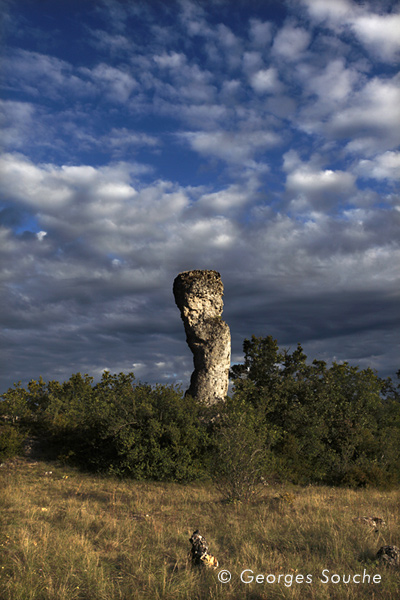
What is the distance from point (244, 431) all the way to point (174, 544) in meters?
5.88

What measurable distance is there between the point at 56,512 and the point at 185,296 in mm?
13586

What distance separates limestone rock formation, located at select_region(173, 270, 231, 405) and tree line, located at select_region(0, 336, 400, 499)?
1.49 meters

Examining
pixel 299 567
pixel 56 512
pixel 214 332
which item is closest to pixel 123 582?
pixel 299 567

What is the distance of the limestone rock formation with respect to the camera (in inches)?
864

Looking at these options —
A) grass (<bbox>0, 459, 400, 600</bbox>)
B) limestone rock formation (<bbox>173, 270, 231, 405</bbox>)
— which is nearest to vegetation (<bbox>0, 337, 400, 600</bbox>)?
grass (<bbox>0, 459, 400, 600</bbox>)

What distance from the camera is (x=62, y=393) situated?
94.5 feet

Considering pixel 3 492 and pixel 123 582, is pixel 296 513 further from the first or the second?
pixel 3 492

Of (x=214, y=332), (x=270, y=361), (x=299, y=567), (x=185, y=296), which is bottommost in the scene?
(x=299, y=567)

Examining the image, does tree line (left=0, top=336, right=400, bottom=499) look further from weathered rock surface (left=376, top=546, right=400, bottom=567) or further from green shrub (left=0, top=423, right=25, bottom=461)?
weathered rock surface (left=376, top=546, right=400, bottom=567)

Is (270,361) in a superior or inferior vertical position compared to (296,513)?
superior

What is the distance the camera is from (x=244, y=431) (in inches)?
543

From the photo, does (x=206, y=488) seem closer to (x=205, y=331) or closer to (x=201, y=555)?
(x=205, y=331)

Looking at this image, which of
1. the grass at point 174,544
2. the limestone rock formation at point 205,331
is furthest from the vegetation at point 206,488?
the limestone rock formation at point 205,331

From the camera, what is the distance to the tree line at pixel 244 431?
1605 cm
